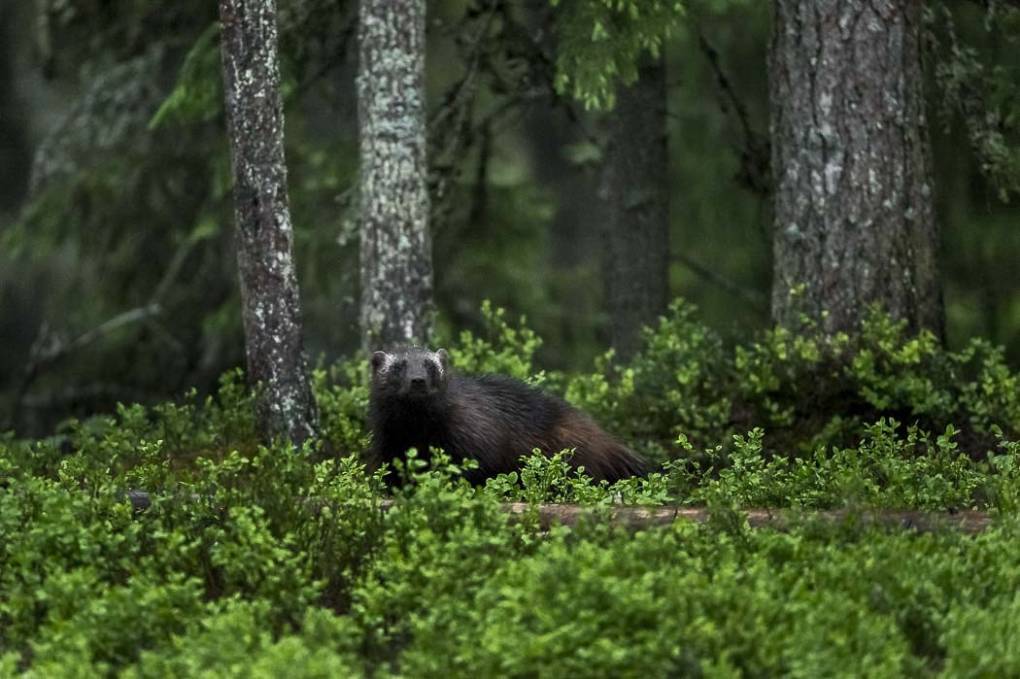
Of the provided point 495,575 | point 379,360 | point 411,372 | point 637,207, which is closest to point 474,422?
point 411,372

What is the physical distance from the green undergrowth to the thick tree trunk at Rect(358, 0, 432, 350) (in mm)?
2270

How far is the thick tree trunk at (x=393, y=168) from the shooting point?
12.6 meters

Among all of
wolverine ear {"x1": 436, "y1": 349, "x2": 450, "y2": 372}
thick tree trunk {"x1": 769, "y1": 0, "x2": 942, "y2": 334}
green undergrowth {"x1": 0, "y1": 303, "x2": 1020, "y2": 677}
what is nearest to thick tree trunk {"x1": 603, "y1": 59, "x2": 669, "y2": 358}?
thick tree trunk {"x1": 769, "y1": 0, "x2": 942, "y2": 334}

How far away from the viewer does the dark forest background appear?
14734 millimetres

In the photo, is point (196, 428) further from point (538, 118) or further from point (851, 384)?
point (538, 118)

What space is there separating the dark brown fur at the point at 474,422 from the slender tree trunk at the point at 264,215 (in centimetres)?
61

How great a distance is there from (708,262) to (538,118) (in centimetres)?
696

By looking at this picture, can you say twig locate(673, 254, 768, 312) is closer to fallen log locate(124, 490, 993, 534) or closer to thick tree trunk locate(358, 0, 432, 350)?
thick tree trunk locate(358, 0, 432, 350)

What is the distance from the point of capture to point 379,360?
1120cm

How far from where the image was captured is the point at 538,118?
1031 inches

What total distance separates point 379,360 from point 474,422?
33.6 inches

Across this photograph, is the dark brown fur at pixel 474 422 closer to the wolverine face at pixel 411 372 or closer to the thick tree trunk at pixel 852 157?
the wolverine face at pixel 411 372

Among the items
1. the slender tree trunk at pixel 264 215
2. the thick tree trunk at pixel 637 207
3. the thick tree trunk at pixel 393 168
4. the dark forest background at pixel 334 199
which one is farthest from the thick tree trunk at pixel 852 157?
the slender tree trunk at pixel 264 215

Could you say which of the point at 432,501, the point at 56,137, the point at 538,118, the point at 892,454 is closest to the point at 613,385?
the point at 892,454
